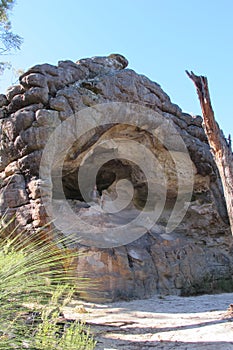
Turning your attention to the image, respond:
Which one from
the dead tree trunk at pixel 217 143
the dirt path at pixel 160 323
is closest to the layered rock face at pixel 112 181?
the dirt path at pixel 160 323

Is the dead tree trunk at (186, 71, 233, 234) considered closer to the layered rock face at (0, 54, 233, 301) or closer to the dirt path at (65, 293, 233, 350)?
the dirt path at (65, 293, 233, 350)

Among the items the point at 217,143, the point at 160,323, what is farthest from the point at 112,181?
the point at 160,323

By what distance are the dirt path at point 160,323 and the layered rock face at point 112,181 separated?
66 cm

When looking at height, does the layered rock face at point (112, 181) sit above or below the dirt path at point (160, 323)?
above

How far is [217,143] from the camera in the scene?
4621mm

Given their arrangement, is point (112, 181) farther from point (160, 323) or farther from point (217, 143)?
point (160, 323)

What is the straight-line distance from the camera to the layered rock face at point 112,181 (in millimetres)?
5883

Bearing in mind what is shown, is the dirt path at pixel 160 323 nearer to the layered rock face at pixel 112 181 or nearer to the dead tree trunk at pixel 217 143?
the layered rock face at pixel 112 181

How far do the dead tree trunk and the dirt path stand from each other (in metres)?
1.34

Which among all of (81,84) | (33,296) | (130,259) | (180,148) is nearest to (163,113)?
(180,148)

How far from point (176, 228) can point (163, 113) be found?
2.57 meters

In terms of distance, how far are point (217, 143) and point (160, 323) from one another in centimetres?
233

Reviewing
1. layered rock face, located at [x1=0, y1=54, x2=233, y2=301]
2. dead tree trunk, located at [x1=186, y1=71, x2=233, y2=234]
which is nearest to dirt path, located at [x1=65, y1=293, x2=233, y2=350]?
layered rock face, located at [x1=0, y1=54, x2=233, y2=301]

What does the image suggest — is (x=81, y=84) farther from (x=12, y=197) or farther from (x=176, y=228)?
(x=176, y=228)
